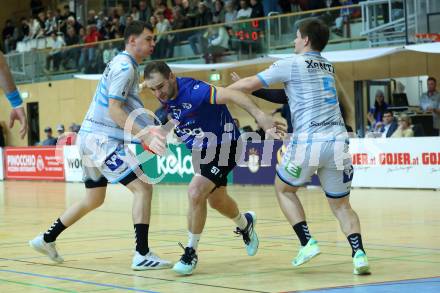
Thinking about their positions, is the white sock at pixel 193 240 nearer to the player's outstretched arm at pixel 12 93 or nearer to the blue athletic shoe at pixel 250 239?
the blue athletic shoe at pixel 250 239

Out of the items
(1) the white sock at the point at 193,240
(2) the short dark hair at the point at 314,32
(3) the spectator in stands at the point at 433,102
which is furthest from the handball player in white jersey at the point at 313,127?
(3) the spectator in stands at the point at 433,102

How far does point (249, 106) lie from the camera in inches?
302

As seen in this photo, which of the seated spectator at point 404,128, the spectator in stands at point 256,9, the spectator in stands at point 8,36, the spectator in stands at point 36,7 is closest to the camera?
the seated spectator at point 404,128

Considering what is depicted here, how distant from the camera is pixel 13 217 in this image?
15.2m

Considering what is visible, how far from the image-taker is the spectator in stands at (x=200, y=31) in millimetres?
26453

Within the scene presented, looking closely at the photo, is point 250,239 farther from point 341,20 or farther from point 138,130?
point 341,20

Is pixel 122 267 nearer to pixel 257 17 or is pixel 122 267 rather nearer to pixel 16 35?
pixel 257 17

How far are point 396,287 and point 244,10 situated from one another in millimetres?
20490

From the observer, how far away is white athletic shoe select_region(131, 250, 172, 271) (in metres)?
8.20

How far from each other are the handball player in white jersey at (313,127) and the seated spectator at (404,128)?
12494mm

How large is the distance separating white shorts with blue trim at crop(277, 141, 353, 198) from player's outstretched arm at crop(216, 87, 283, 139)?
1.17 feet

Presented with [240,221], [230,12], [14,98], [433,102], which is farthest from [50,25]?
[14,98]

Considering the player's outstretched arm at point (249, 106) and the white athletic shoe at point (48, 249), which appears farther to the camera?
the white athletic shoe at point (48, 249)

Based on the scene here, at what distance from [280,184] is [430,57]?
653 inches
